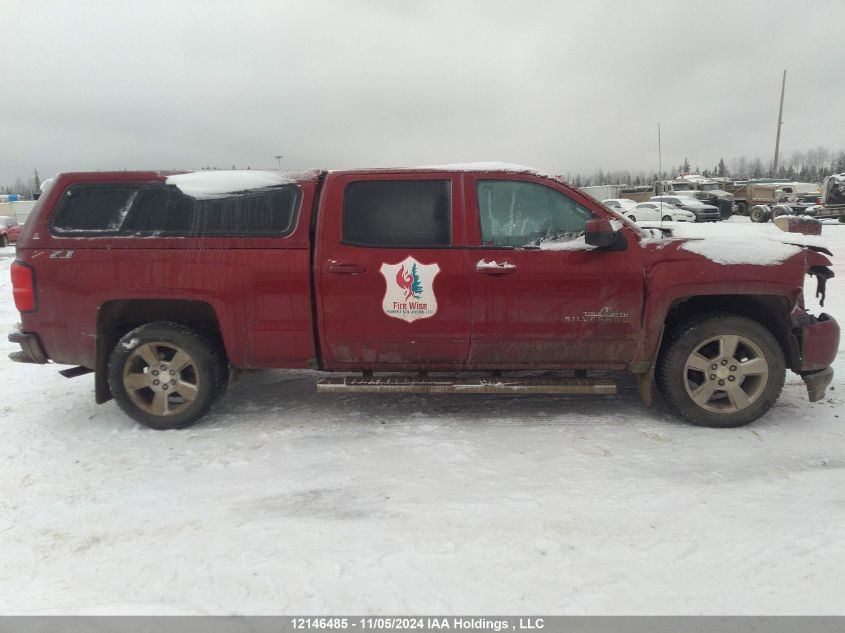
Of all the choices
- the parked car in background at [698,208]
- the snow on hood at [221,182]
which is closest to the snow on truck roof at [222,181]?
the snow on hood at [221,182]

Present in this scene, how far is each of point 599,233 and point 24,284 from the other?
13.5 ft

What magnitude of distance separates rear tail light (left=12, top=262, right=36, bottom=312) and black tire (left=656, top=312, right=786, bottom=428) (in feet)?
15.2

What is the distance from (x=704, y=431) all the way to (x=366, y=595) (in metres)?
2.76

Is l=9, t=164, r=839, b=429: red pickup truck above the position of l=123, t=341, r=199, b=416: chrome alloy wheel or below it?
above

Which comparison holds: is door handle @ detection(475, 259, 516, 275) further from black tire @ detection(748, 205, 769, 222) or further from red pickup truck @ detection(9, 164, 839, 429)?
black tire @ detection(748, 205, 769, 222)

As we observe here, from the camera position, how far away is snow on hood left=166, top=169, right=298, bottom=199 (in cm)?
392

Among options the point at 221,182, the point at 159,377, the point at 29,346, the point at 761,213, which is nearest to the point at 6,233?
the point at 29,346

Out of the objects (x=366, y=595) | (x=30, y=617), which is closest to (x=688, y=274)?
(x=366, y=595)

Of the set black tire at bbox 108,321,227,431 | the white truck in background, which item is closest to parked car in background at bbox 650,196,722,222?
the white truck in background

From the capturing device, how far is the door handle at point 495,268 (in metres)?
3.75

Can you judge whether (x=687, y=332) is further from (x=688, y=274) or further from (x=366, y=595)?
(x=366, y=595)

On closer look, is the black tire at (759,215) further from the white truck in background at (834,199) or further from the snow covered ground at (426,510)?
the snow covered ground at (426,510)

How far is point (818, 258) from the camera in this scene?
391 cm

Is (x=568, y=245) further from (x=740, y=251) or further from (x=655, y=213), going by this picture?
(x=655, y=213)
